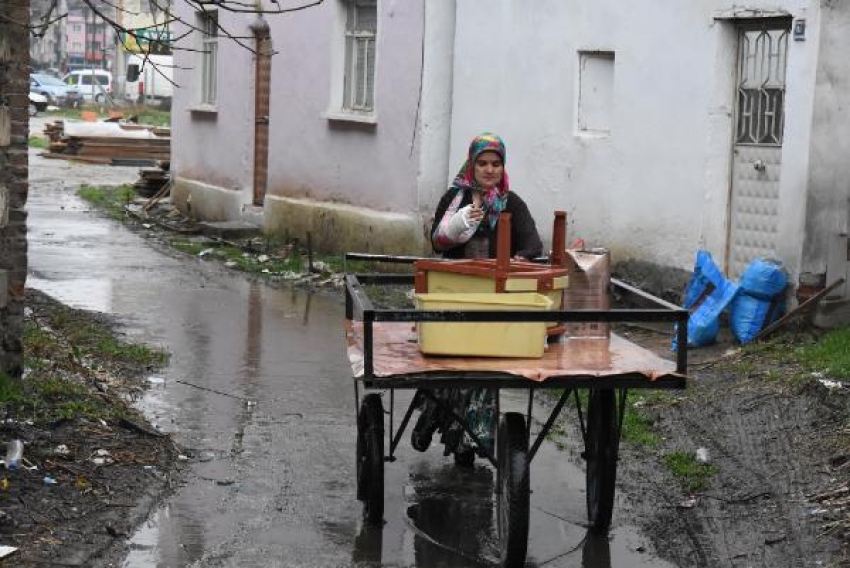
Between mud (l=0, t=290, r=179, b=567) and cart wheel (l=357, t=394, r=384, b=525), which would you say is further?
cart wheel (l=357, t=394, r=384, b=525)

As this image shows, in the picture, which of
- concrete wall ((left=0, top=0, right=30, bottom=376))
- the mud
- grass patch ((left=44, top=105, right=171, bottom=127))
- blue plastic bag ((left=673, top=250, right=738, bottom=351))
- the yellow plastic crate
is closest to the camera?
the yellow plastic crate

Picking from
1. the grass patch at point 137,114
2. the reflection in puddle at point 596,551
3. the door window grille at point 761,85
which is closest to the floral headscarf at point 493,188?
the reflection in puddle at point 596,551

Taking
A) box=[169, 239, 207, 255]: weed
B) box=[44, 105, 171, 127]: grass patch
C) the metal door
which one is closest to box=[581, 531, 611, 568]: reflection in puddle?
the metal door

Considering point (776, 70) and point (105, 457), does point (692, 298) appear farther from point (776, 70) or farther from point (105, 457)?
point (105, 457)

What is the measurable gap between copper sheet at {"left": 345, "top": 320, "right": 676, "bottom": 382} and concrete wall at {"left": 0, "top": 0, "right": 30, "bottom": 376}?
2.61 meters

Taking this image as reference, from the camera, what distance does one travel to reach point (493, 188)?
24.6 ft

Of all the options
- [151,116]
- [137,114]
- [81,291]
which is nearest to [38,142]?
[137,114]

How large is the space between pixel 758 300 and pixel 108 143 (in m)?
27.9

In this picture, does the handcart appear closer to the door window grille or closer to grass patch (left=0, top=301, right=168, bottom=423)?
grass patch (left=0, top=301, right=168, bottom=423)

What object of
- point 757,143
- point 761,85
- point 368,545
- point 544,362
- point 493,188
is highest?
point 761,85

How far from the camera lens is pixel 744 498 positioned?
25.2ft

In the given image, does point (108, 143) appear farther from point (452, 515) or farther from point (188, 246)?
point (452, 515)

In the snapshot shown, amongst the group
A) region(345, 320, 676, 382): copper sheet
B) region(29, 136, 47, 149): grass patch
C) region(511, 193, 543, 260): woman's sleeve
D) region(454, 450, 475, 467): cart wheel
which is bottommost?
region(454, 450, 475, 467): cart wheel

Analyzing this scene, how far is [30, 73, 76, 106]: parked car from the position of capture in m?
62.7
